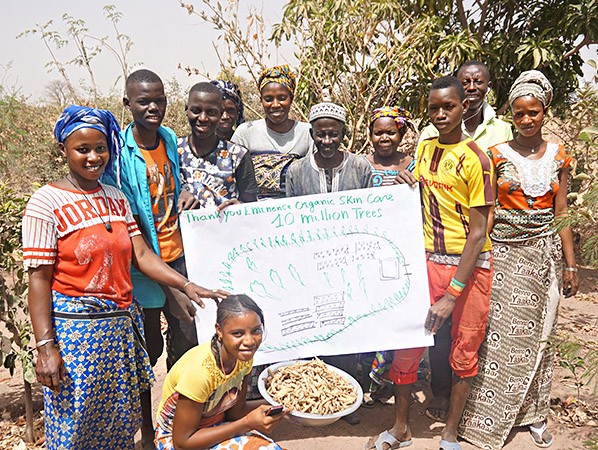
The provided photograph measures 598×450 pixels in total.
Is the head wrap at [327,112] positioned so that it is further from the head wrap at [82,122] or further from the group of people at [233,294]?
the head wrap at [82,122]

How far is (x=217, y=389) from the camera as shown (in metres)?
2.16

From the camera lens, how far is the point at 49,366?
210 centimetres

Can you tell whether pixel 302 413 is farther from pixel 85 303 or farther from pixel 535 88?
pixel 535 88

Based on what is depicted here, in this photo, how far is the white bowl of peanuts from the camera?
264cm

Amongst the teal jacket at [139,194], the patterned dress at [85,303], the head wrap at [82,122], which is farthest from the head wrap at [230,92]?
the patterned dress at [85,303]

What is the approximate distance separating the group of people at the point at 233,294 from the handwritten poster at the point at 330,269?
0.40 feet

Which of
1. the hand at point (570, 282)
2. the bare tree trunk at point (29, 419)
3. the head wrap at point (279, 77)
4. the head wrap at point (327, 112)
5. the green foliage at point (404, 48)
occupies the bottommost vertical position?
the bare tree trunk at point (29, 419)

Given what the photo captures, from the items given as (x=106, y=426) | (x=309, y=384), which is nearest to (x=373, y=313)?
(x=309, y=384)

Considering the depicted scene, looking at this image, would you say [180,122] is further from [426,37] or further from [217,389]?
[217,389]

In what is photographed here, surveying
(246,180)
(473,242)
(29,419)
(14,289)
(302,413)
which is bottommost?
(29,419)

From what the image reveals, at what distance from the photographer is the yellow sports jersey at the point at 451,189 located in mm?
2689

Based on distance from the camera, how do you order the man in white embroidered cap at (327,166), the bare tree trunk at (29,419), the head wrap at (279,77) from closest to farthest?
the man in white embroidered cap at (327,166), the bare tree trunk at (29,419), the head wrap at (279,77)

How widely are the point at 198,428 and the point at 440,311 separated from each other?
154cm

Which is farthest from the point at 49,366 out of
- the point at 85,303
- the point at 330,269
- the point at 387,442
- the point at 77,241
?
the point at 387,442
